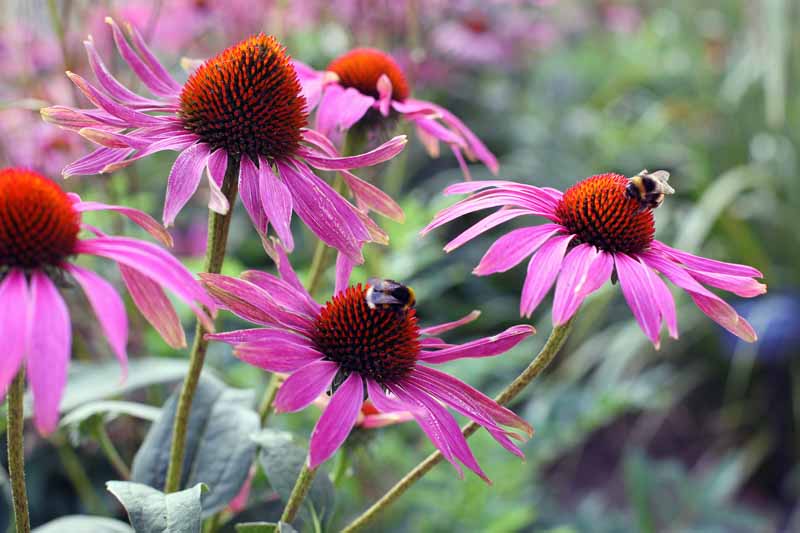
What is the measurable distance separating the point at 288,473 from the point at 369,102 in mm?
314

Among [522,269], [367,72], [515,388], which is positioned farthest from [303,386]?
A: [522,269]

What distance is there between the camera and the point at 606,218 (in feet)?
1.75

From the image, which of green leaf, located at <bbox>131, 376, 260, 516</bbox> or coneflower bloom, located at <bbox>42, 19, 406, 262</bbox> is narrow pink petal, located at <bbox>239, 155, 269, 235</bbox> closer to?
coneflower bloom, located at <bbox>42, 19, 406, 262</bbox>

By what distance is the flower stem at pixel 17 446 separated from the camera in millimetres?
414

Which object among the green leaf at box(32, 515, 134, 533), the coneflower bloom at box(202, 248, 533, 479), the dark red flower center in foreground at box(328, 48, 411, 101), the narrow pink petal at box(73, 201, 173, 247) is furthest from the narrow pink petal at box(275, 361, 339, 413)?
the dark red flower center in foreground at box(328, 48, 411, 101)

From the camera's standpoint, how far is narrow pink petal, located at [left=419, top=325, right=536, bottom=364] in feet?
1.68

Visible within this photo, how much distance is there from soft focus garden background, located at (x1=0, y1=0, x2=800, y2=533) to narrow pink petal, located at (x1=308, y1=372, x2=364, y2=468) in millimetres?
201

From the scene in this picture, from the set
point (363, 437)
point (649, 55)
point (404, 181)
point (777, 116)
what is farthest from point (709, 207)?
point (363, 437)

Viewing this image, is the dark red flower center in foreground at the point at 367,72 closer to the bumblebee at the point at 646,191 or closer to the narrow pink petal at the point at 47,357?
the bumblebee at the point at 646,191

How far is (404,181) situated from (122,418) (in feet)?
4.85

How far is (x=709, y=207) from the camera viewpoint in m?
1.83

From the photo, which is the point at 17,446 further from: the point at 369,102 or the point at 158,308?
the point at 369,102

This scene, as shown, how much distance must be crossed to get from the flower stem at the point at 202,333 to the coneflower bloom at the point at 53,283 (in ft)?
0.17

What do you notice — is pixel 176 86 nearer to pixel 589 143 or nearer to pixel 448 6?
pixel 448 6
